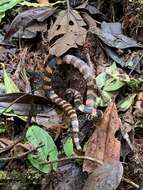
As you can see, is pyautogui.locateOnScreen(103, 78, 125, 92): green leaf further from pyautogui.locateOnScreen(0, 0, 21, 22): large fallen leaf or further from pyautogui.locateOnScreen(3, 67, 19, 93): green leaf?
pyautogui.locateOnScreen(0, 0, 21, 22): large fallen leaf

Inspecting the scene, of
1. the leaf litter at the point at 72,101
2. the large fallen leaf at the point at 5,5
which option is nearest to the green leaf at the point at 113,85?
the leaf litter at the point at 72,101

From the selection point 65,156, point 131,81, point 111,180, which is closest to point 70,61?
point 131,81

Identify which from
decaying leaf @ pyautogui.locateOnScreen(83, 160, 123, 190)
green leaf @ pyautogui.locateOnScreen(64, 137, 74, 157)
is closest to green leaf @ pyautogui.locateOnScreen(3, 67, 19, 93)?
green leaf @ pyautogui.locateOnScreen(64, 137, 74, 157)

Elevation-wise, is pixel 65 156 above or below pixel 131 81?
below

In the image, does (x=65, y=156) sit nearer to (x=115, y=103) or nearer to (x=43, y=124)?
(x=43, y=124)

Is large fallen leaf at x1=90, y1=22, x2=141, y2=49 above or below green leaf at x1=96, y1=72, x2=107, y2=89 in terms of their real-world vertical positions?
above

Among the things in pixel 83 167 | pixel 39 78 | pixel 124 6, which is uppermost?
pixel 124 6

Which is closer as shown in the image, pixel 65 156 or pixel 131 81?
pixel 65 156

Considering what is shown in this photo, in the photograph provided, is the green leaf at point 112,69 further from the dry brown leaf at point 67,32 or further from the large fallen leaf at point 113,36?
the dry brown leaf at point 67,32
